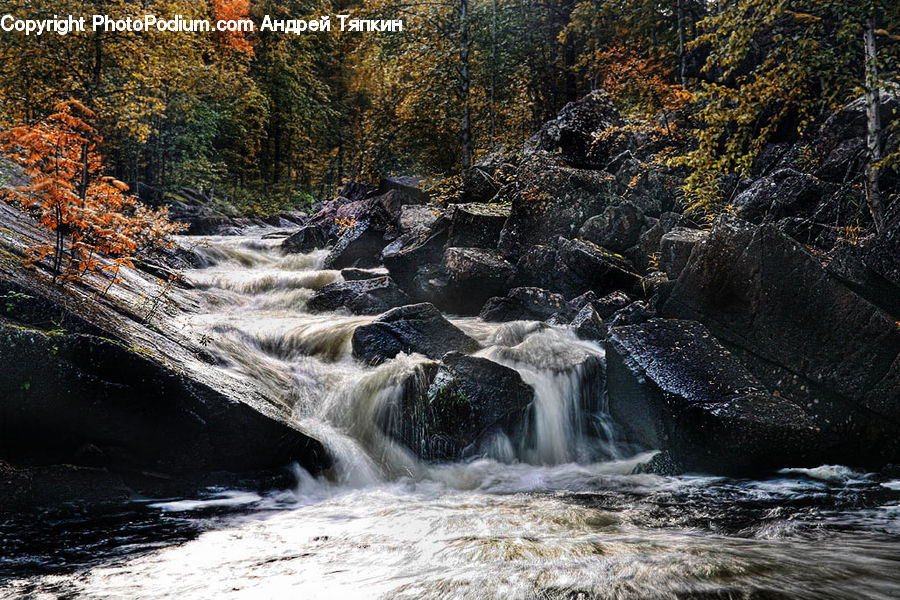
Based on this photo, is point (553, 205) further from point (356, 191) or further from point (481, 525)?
point (356, 191)

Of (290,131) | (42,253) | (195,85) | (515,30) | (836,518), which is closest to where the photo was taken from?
(836,518)

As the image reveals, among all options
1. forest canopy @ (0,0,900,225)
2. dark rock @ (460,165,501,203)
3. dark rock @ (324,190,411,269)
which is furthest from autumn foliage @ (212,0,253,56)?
dark rock @ (460,165,501,203)

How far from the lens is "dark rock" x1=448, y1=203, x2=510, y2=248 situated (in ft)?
38.5

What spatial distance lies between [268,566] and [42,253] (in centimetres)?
400

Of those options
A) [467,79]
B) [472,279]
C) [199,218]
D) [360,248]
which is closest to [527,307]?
[472,279]

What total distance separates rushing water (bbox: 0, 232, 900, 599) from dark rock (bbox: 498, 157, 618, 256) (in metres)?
4.23

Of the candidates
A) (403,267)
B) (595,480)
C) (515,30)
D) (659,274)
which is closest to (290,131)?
(515,30)

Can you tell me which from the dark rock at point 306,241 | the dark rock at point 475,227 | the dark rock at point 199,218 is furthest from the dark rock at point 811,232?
the dark rock at point 199,218

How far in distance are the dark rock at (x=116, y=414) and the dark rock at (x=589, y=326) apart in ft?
16.0

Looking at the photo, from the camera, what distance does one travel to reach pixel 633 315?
26.6 ft

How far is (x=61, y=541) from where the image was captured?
11.9 ft

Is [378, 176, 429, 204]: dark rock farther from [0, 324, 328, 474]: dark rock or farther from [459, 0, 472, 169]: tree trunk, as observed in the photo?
[0, 324, 328, 474]: dark rock

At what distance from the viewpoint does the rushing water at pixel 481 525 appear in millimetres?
2979

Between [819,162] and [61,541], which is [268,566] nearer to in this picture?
[61,541]
